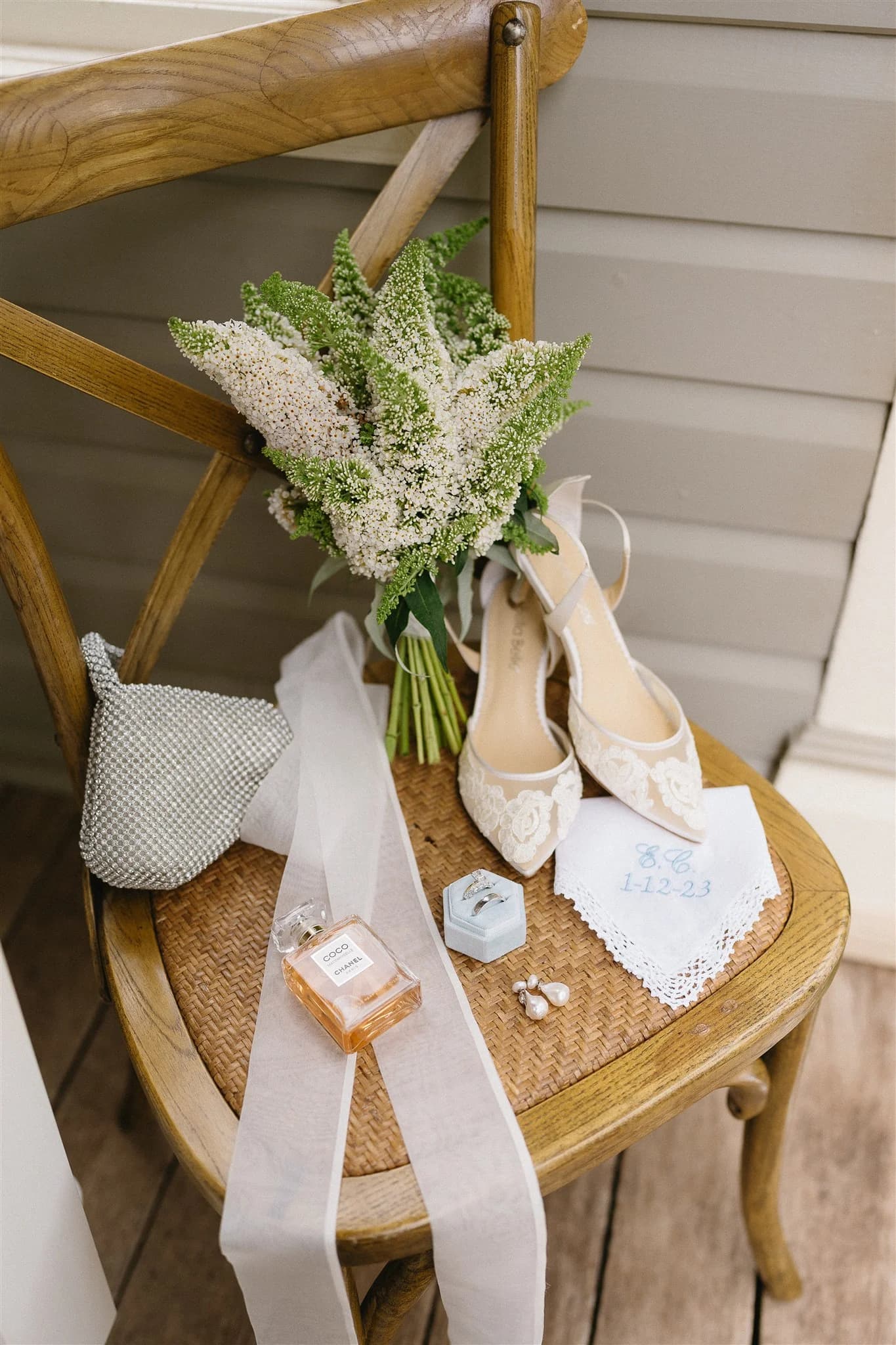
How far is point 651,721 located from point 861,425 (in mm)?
381

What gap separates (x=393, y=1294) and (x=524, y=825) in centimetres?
35

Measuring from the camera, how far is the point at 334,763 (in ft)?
2.99

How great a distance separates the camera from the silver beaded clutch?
78cm

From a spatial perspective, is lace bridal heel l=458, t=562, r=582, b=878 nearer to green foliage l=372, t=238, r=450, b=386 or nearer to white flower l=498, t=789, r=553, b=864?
white flower l=498, t=789, r=553, b=864

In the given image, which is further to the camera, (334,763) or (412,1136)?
(334,763)

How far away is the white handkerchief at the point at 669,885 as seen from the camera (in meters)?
0.76

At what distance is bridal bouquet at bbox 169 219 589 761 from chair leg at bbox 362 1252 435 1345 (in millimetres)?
454

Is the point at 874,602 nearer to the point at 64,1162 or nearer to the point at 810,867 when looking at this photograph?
the point at 810,867

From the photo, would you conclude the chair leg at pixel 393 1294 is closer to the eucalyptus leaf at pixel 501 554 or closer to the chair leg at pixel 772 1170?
the chair leg at pixel 772 1170

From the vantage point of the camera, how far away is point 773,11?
2.72ft

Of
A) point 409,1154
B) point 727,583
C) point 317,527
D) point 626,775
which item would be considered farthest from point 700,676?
point 409,1154

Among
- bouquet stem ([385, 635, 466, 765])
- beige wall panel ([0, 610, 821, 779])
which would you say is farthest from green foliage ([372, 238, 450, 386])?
beige wall panel ([0, 610, 821, 779])

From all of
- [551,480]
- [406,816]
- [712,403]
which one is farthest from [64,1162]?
[712,403]

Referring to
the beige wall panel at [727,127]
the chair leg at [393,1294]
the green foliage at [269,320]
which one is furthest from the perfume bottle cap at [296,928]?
the beige wall panel at [727,127]
